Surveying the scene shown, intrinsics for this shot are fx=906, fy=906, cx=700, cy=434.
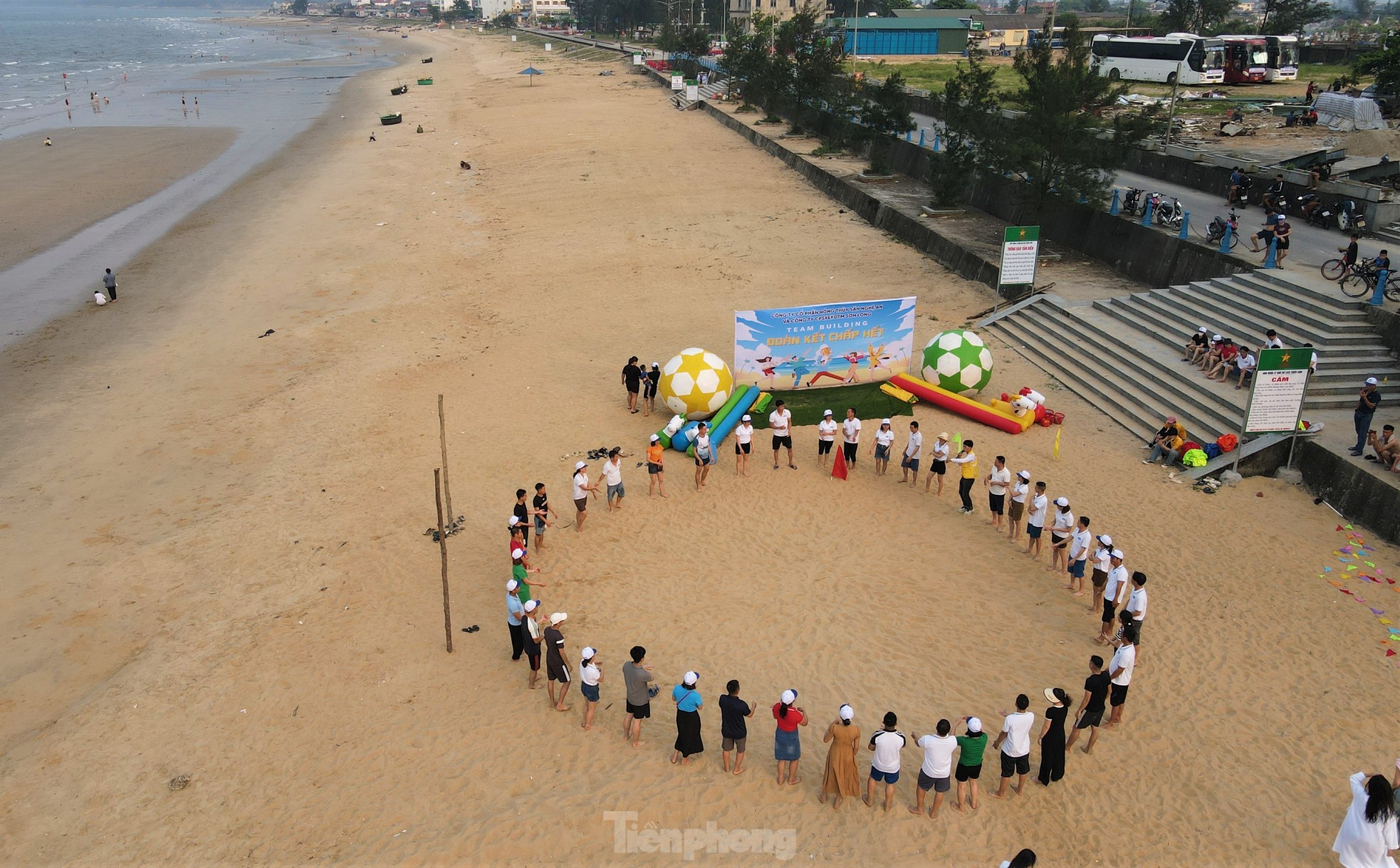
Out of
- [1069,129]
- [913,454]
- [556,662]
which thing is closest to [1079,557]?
[913,454]

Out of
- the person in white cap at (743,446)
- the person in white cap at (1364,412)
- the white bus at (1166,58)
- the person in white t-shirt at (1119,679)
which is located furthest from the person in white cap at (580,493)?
the white bus at (1166,58)

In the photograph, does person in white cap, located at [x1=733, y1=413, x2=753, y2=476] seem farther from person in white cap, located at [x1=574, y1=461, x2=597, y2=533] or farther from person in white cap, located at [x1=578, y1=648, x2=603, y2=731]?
person in white cap, located at [x1=578, y1=648, x2=603, y2=731]

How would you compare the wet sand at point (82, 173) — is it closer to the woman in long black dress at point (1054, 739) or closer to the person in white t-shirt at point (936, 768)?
the person in white t-shirt at point (936, 768)

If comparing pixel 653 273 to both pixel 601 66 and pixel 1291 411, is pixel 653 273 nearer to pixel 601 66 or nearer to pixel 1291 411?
pixel 1291 411

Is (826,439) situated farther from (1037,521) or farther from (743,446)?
(1037,521)

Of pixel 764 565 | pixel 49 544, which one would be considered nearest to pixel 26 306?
pixel 49 544

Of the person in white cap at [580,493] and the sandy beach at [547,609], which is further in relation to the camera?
the person in white cap at [580,493]
